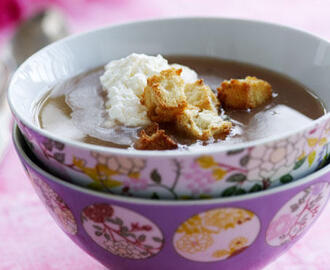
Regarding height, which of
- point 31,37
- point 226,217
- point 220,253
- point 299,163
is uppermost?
point 299,163

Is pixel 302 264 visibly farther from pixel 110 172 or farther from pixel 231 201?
pixel 110 172

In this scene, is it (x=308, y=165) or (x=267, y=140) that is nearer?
(x=267, y=140)

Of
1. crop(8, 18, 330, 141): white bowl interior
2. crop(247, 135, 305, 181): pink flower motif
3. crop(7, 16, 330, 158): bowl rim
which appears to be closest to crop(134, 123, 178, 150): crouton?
crop(7, 16, 330, 158): bowl rim

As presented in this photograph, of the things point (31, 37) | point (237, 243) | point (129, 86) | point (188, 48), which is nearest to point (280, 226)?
point (237, 243)

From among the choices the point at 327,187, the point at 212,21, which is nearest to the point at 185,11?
the point at 212,21

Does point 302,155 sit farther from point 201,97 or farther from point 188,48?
point 188,48

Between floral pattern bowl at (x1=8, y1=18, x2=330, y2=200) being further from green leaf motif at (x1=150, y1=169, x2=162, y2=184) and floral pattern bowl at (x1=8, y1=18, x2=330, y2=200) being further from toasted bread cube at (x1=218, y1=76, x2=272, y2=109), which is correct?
toasted bread cube at (x1=218, y1=76, x2=272, y2=109)

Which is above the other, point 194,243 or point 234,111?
point 234,111
